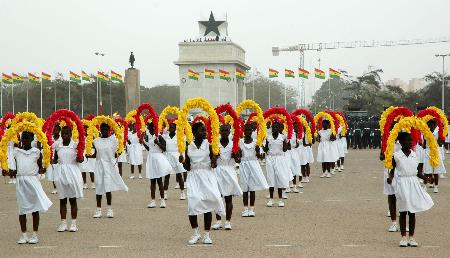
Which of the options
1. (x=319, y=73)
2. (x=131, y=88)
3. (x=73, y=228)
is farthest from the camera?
(x=319, y=73)

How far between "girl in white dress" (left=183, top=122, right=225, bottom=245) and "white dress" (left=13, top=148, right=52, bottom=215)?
235 centimetres

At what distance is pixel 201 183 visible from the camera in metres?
12.6

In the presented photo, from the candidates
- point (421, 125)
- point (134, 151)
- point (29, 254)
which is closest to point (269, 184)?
point (421, 125)

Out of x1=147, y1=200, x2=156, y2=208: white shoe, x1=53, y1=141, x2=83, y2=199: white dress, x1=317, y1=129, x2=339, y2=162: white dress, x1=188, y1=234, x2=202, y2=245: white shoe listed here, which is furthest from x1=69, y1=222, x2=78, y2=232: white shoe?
x1=317, y1=129, x2=339, y2=162: white dress

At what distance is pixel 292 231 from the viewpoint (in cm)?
1399

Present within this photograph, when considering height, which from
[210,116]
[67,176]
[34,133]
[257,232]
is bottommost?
[257,232]

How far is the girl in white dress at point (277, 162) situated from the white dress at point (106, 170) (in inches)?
134

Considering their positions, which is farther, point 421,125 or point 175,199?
point 175,199

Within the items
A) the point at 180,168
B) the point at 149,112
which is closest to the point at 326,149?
the point at 180,168

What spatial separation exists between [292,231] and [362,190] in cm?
852

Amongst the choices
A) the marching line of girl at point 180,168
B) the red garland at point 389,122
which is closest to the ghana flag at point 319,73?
the marching line of girl at point 180,168

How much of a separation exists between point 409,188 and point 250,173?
458 centimetres

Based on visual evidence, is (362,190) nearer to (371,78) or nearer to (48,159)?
(48,159)

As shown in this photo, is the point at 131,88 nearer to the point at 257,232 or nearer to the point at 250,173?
the point at 250,173
